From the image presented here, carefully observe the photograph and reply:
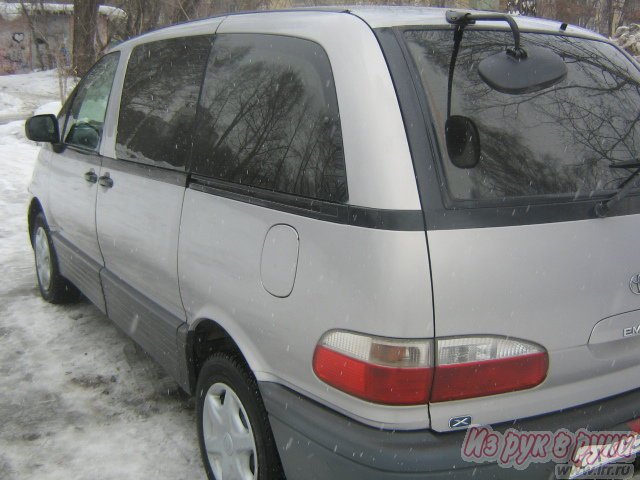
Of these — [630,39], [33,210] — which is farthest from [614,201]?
[630,39]

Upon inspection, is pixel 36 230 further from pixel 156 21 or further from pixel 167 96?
pixel 156 21

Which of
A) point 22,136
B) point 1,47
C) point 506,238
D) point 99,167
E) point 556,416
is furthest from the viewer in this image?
point 1,47

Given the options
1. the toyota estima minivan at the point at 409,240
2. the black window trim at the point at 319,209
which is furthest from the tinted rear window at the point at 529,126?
the black window trim at the point at 319,209

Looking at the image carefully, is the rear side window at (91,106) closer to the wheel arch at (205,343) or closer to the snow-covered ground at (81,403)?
the snow-covered ground at (81,403)

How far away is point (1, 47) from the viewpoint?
32.6 metres

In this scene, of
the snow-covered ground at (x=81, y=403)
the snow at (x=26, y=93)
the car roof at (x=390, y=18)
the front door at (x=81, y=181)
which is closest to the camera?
the car roof at (x=390, y=18)

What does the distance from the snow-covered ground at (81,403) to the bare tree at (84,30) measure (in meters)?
13.2

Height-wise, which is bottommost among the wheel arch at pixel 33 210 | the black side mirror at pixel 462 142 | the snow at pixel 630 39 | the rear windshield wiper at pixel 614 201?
the wheel arch at pixel 33 210

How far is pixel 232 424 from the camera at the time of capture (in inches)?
→ 94.8

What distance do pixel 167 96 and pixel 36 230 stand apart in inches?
105

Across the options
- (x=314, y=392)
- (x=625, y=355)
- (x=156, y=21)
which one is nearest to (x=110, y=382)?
(x=314, y=392)

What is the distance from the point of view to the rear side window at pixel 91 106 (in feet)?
12.4

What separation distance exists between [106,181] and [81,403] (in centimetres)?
124

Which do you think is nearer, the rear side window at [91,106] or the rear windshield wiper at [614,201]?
the rear windshield wiper at [614,201]
